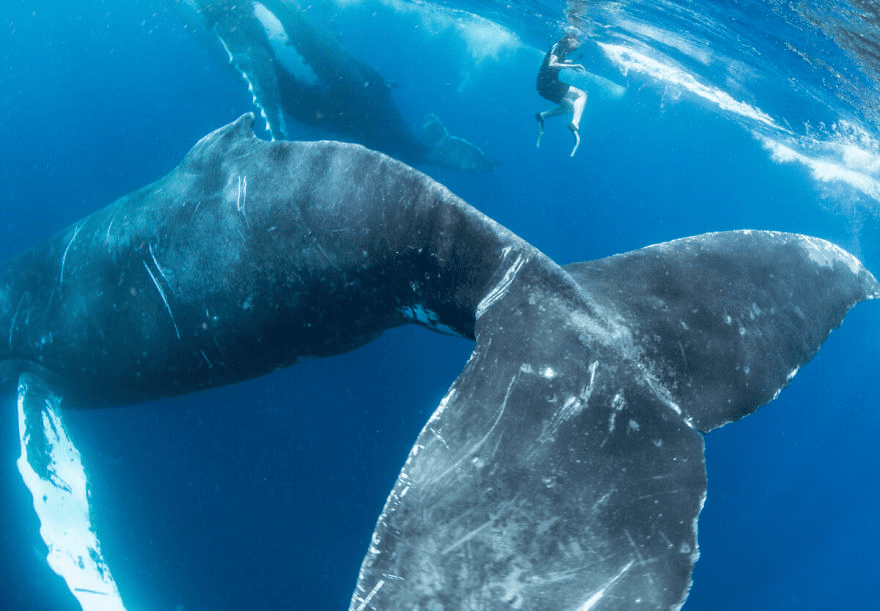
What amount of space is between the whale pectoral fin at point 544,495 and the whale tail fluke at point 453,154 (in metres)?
14.1

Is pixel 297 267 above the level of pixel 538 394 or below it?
below

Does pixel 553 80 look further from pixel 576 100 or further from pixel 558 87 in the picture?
pixel 576 100

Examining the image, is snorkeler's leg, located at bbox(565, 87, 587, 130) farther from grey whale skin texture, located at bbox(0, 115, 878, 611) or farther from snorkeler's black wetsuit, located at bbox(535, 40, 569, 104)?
grey whale skin texture, located at bbox(0, 115, 878, 611)

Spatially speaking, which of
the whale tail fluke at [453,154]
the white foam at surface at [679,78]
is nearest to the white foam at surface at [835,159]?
the white foam at surface at [679,78]

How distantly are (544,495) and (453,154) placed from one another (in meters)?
15.0

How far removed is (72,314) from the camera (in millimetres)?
6082

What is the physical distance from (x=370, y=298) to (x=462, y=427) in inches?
72.9

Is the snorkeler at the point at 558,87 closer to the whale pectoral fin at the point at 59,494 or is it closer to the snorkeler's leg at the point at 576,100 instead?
the snorkeler's leg at the point at 576,100

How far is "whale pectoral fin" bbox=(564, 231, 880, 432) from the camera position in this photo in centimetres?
297

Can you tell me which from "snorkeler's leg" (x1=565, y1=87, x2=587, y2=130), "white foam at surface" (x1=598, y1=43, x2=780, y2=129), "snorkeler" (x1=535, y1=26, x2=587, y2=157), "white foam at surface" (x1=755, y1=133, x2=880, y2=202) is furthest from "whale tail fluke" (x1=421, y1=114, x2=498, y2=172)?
"white foam at surface" (x1=755, y1=133, x2=880, y2=202)

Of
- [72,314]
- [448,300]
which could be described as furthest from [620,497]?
[72,314]

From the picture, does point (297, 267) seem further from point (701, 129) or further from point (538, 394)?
point (701, 129)

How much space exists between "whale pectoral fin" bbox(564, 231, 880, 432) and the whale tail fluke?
1308 centimetres

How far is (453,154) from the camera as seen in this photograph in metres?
16.1
